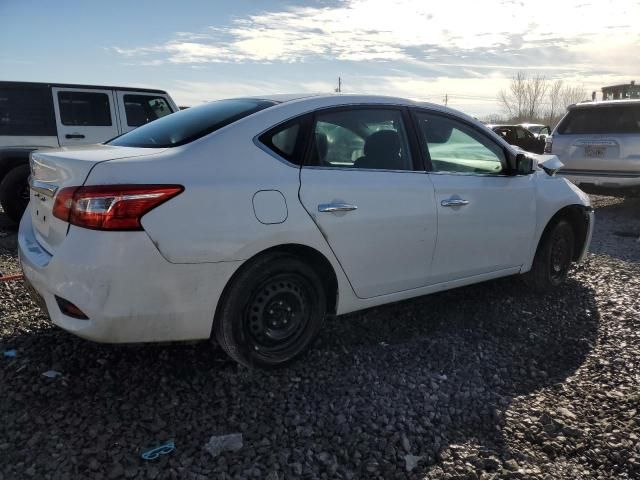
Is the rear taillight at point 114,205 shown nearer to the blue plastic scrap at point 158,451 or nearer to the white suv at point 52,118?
the blue plastic scrap at point 158,451

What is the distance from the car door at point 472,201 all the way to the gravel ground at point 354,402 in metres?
0.47

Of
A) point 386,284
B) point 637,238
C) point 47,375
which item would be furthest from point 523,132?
point 47,375

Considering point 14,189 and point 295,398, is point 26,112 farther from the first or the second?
point 295,398

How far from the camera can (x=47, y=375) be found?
9.97 ft

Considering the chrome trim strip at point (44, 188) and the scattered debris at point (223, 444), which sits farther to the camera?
the chrome trim strip at point (44, 188)

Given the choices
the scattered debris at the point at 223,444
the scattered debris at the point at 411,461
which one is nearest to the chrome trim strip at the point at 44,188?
the scattered debris at the point at 223,444

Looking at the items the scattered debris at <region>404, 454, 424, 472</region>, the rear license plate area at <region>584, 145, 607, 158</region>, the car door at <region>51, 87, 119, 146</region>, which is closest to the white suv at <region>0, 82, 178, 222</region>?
the car door at <region>51, 87, 119, 146</region>

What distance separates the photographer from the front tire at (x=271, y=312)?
2.91 m

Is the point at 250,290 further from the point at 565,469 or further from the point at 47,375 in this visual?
the point at 565,469

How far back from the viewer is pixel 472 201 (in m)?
3.80

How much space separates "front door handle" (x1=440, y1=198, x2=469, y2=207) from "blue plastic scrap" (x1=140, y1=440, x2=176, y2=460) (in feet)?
7.22

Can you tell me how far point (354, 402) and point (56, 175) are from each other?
6.41 ft

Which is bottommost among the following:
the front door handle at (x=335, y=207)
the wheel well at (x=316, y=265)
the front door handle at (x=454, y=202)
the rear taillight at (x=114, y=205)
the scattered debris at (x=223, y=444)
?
the scattered debris at (x=223, y=444)

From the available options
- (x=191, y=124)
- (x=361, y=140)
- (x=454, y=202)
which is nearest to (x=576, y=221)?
(x=454, y=202)
